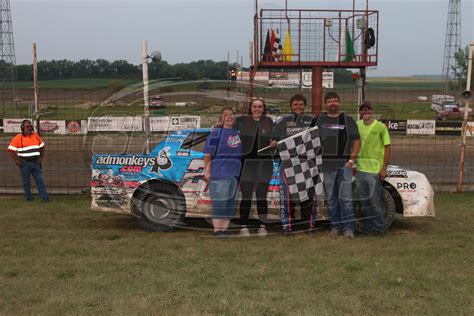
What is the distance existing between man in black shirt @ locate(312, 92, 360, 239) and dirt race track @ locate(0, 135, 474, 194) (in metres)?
2.72

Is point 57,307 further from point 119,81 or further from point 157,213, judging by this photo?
point 119,81

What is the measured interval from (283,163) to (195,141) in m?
1.16

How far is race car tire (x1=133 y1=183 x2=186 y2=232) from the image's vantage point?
20.3ft

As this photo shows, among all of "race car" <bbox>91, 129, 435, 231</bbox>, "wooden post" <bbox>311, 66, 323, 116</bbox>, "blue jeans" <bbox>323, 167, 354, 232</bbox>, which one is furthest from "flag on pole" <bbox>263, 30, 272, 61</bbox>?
"blue jeans" <bbox>323, 167, 354, 232</bbox>

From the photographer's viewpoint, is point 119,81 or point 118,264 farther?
point 119,81

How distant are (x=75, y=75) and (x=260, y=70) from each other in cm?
372

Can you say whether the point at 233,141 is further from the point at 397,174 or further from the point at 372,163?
the point at 397,174

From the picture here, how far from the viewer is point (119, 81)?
780 cm

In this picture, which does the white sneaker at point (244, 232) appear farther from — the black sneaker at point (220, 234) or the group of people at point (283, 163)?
the black sneaker at point (220, 234)

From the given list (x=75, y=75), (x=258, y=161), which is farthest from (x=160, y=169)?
(x=75, y=75)

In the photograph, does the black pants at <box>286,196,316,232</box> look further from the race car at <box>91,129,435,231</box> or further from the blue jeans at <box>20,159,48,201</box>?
the blue jeans at <box>20,159,48,201</box>

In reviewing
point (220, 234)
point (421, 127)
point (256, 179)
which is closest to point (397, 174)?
point (256, 179)

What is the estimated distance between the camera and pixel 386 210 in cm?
619

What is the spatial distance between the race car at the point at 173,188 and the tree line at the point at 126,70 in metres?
1.40
